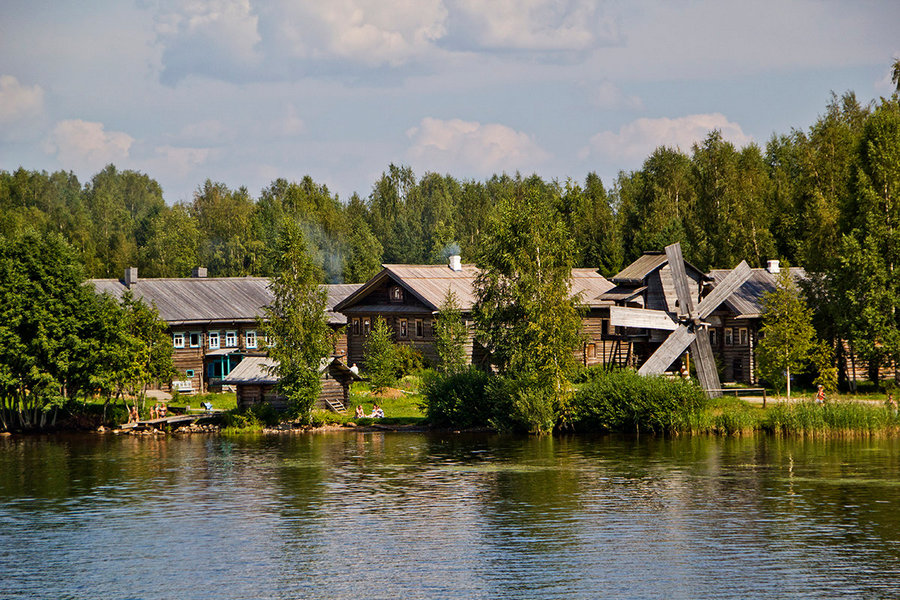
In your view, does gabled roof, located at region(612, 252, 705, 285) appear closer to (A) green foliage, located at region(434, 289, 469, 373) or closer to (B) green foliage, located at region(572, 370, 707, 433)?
(A) green foliage, located at region(434, 289, 469, 373)

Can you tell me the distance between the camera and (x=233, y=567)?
91.6 feet

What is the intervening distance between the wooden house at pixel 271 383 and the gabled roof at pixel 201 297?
9282 mm

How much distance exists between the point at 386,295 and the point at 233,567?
44.9 metres

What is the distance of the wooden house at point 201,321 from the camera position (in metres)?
66.8

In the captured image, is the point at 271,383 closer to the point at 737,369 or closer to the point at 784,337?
the point at 784,337

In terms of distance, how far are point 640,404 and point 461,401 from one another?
854 centimetres

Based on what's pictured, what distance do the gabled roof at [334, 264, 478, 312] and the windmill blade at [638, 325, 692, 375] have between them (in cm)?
1420

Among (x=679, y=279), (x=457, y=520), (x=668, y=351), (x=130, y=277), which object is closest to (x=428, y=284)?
(x=679, y=279)

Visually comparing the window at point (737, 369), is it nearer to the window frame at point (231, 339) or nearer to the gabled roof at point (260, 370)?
the gabled roof at point (260, 370)

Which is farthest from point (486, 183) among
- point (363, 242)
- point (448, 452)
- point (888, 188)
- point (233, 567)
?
point (233, 567)

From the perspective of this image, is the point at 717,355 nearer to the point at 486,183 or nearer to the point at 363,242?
the point at 363,242

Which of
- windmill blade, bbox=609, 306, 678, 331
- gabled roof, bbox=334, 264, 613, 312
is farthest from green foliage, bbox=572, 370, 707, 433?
gabled roof, bbox=334, 264, 613, 312

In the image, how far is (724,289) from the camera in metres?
59.3

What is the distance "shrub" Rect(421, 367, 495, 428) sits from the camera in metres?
52.4
